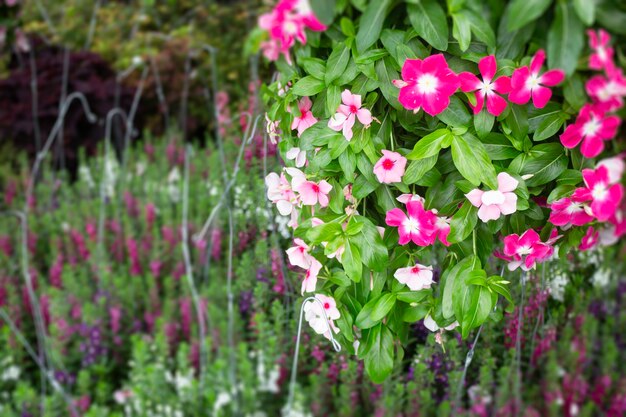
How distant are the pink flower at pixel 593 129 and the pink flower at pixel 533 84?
5 centimetres

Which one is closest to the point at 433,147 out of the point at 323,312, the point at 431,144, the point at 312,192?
the point at 431,144

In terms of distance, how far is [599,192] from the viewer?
2.24 ft

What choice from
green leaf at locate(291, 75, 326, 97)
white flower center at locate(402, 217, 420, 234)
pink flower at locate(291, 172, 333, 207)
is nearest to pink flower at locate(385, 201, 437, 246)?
white flower center at locate(402, 217, 420, 234)

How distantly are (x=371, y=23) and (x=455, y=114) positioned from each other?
7.0 inches

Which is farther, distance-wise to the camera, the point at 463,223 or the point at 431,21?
the point at 463,223

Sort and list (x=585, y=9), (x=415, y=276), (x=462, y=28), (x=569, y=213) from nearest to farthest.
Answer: (x=585, y=9), (x=462, y=28), (x=569, y=213), (x=415, y=276)

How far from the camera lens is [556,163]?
84cm

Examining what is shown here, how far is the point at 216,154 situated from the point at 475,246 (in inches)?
53.4

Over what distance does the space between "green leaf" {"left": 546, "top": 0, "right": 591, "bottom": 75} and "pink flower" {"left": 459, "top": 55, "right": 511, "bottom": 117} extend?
0.41ft

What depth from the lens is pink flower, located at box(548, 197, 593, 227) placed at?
81cm

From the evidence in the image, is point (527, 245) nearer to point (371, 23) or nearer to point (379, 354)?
point (379, 354)

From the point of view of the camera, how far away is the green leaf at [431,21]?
28.9 inches

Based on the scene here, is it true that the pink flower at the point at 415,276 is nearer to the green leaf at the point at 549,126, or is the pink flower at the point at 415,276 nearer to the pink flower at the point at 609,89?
the green leaf at the point at 549,126

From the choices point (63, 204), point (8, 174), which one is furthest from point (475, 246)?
point (8, 174)
